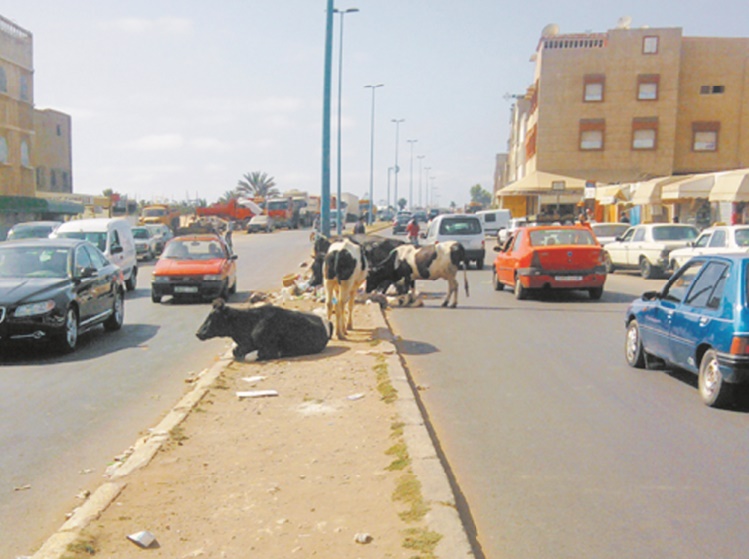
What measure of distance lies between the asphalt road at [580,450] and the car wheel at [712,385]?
0.11 meters

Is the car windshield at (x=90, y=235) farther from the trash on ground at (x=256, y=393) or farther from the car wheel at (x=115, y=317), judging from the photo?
the trash on ground at (x=256, y=393)

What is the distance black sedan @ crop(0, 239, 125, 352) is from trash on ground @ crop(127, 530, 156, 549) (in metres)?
7.00

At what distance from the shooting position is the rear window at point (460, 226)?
27.8 m

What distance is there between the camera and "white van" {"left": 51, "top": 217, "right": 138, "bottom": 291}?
71.0 feet

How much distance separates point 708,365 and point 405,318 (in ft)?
25.9

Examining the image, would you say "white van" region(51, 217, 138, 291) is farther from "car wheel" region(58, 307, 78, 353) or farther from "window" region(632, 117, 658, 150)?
"window" region(632, 117, 658, 150)

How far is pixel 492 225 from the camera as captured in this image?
56.2 m

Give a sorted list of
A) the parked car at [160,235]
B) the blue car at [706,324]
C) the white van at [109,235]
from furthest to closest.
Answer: the parked car at [160,235] < the white van at [109,235] < the blue car at [706,324]

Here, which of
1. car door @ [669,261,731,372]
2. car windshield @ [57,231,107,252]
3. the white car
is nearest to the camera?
car door @ [669,261,731,372]

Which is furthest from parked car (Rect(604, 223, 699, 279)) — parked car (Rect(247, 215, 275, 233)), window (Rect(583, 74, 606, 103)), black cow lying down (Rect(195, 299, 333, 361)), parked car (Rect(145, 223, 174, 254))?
parked car (Rect(247, 215, 275, 233))

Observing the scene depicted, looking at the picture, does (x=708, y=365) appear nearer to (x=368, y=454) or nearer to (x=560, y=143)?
(x=368, y=454)

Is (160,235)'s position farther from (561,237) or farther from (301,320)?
(301,320)

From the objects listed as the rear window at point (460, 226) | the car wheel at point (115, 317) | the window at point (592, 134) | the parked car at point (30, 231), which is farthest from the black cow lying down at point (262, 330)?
the window at point (592, 134)

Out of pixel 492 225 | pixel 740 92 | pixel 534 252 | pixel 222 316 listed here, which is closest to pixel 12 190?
pixel 492 225
